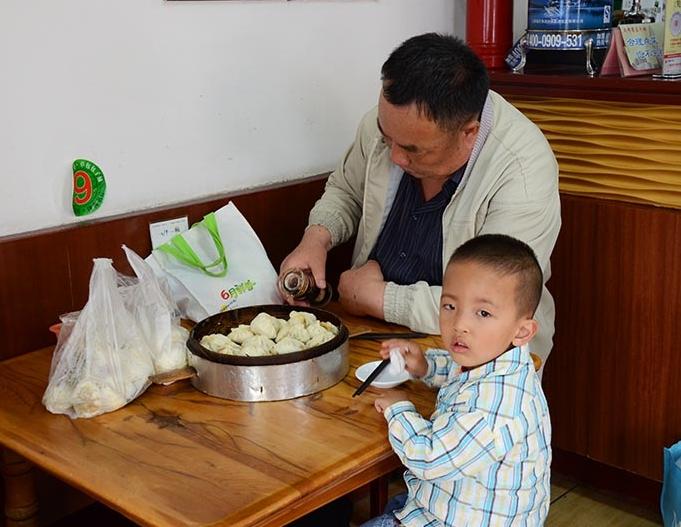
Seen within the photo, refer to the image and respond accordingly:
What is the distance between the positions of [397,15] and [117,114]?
98 centimetres

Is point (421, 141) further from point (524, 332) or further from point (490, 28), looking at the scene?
point (490, 28)

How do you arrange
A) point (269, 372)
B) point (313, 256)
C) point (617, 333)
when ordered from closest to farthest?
1. point (269, 372)
2. point (313, 256)
3. point (617, 333)

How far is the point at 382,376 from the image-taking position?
1735mm

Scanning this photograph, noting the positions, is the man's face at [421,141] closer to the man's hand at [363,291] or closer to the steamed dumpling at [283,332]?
the man's hand at [363,291]

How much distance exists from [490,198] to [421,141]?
0.23 metres

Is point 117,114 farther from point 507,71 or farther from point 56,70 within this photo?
point 507,71

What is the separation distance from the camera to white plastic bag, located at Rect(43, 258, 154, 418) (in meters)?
1.64

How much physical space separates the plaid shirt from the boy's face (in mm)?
33

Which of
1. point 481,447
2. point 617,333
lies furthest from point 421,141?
point 617,333

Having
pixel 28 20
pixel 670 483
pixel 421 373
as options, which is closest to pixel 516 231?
pixel 421 373

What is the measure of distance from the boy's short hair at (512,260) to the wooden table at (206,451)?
259 mm

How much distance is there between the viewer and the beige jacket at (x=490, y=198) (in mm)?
1990

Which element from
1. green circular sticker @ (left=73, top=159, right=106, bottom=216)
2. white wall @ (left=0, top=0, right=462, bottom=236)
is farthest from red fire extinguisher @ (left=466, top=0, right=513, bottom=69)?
green circular sticker @ (left=73, top=159, right=106, bottom=216)

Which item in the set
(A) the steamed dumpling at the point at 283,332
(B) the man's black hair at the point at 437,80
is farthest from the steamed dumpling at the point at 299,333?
(B) the man's black hair at the point at 437,80
